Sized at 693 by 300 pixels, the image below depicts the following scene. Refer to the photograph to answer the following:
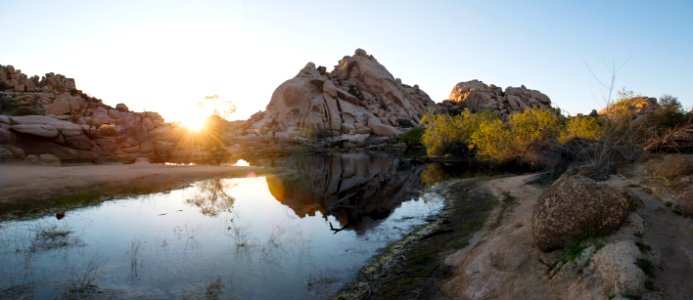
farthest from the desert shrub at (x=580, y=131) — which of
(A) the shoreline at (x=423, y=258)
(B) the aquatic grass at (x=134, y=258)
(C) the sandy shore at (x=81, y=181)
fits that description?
(B) the aquatic grass at (x=134, y=258)

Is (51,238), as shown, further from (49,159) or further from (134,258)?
(49,159)

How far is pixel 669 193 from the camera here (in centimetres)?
1066

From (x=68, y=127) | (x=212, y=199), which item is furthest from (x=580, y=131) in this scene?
(x=68, y=127)

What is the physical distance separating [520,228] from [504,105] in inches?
4438

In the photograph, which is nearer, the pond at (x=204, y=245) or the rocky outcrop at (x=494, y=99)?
the pond at (x=204, y=245)

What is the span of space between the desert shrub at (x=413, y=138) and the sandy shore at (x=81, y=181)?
53319mm

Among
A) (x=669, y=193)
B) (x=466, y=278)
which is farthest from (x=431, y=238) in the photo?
(x=669, y=193)

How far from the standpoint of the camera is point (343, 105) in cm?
10125

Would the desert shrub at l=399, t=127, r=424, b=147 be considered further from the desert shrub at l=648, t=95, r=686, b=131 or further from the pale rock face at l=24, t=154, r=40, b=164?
the pale rock face at l=24, t=154, r=40, b=164

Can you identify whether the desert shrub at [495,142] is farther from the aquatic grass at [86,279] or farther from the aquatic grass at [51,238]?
the aquatic grass at [51,238]

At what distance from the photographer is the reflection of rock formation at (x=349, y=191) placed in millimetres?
21200

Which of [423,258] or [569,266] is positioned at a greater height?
[569,266]

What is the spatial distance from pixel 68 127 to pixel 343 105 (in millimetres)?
66049

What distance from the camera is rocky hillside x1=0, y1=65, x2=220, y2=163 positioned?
40.2 metres
